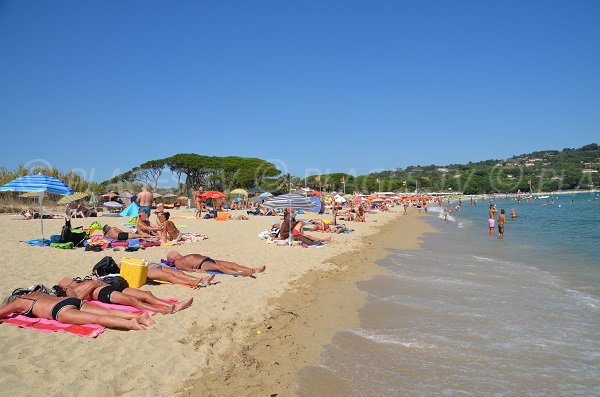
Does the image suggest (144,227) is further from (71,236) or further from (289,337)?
(289,337)

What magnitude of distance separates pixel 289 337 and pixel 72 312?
2270mm

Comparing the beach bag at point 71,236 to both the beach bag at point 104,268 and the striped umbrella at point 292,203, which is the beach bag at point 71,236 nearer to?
the beach bag at point 104,268

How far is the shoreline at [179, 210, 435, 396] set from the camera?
3.21 meters

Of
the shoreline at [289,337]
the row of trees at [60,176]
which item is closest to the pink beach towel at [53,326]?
the shoreline at [289,337]

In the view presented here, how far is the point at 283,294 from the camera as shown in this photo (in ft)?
19.6

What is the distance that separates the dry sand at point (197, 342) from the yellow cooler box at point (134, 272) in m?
0.24

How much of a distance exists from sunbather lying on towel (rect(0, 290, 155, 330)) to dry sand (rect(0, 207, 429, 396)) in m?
0.12

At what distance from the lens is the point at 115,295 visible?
4531mm

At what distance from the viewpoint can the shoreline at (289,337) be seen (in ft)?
10.5

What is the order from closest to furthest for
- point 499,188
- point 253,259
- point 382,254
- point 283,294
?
point 283,294 → point 253,259 → point 382,254 → point 499,188

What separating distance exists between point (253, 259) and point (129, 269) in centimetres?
337

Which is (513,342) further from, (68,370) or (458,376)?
(68,370)

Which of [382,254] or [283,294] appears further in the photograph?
[382,254]

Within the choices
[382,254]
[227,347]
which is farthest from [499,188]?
[227,347]
